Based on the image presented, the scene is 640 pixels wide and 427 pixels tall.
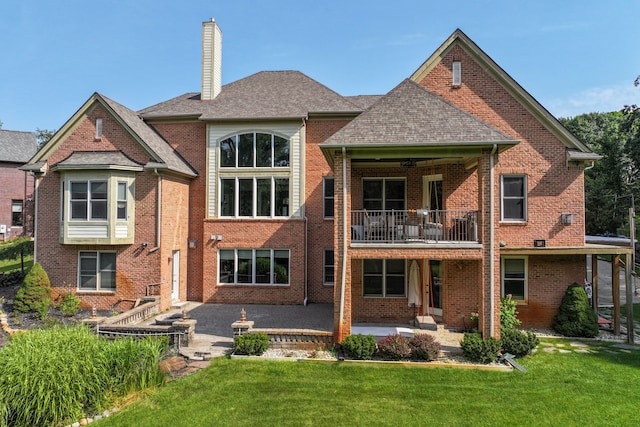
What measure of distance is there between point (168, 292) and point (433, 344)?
11.4 m

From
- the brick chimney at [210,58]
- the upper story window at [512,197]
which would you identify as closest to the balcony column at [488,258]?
the upper story window at [512,197]

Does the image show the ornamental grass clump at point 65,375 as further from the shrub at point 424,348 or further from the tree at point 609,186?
the tree at point 609,186

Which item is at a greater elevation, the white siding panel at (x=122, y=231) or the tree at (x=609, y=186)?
the tree at (x=609, y=186)

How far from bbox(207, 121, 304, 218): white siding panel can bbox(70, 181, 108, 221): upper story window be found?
4.43 m

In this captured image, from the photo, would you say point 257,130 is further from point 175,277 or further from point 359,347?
point 359,347

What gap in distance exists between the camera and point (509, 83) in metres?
13.3

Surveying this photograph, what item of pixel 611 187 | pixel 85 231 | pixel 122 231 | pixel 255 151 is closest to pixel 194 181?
pixel 255 151

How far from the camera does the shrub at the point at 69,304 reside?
1444 cm

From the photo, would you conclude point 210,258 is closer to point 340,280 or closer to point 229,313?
point 229,313

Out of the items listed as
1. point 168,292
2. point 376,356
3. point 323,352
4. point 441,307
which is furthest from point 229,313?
point 441,307

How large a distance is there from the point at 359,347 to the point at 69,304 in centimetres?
1240

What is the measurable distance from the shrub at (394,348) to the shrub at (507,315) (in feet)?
10.8

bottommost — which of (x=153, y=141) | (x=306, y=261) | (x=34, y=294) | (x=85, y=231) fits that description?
(x=34, y=294)

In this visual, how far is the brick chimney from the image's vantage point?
18562 mm
